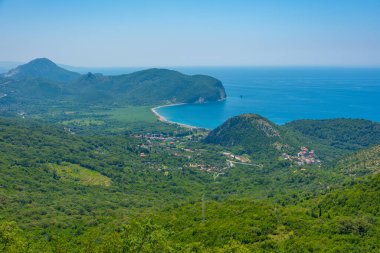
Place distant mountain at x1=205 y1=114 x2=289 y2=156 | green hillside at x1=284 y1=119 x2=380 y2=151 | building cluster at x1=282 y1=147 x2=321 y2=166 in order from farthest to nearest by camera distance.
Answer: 1. green hillside at x1=284 y1=119 x2=380 y2=151
2. distant mountain at x1=205 y1=114 x2=289 y2=156
3. building cluster at x1=282 y1=147 x2=321 y2=166

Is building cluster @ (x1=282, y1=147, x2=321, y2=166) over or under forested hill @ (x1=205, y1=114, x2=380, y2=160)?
under

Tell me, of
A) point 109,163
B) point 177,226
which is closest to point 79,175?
point 109,163

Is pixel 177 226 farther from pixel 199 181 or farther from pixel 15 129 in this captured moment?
pixel 15 129

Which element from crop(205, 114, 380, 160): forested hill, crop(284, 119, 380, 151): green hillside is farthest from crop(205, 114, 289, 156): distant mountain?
crop(284, 119, 380, 151): green hillside

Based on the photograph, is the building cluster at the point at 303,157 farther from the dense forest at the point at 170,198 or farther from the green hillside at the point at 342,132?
the green hillside at the point at 342,132

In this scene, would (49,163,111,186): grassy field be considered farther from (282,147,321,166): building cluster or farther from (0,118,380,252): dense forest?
(282,147,321,166): building cluster

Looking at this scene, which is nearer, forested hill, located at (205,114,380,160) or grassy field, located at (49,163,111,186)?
grassy field, located at (49,163,111,186)

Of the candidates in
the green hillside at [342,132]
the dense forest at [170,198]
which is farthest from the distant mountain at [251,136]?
the green hillside at [342,132]

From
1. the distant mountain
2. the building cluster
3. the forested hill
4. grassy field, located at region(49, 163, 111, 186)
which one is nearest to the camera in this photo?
grassy field, located at region(49, 163, 111, 186)
